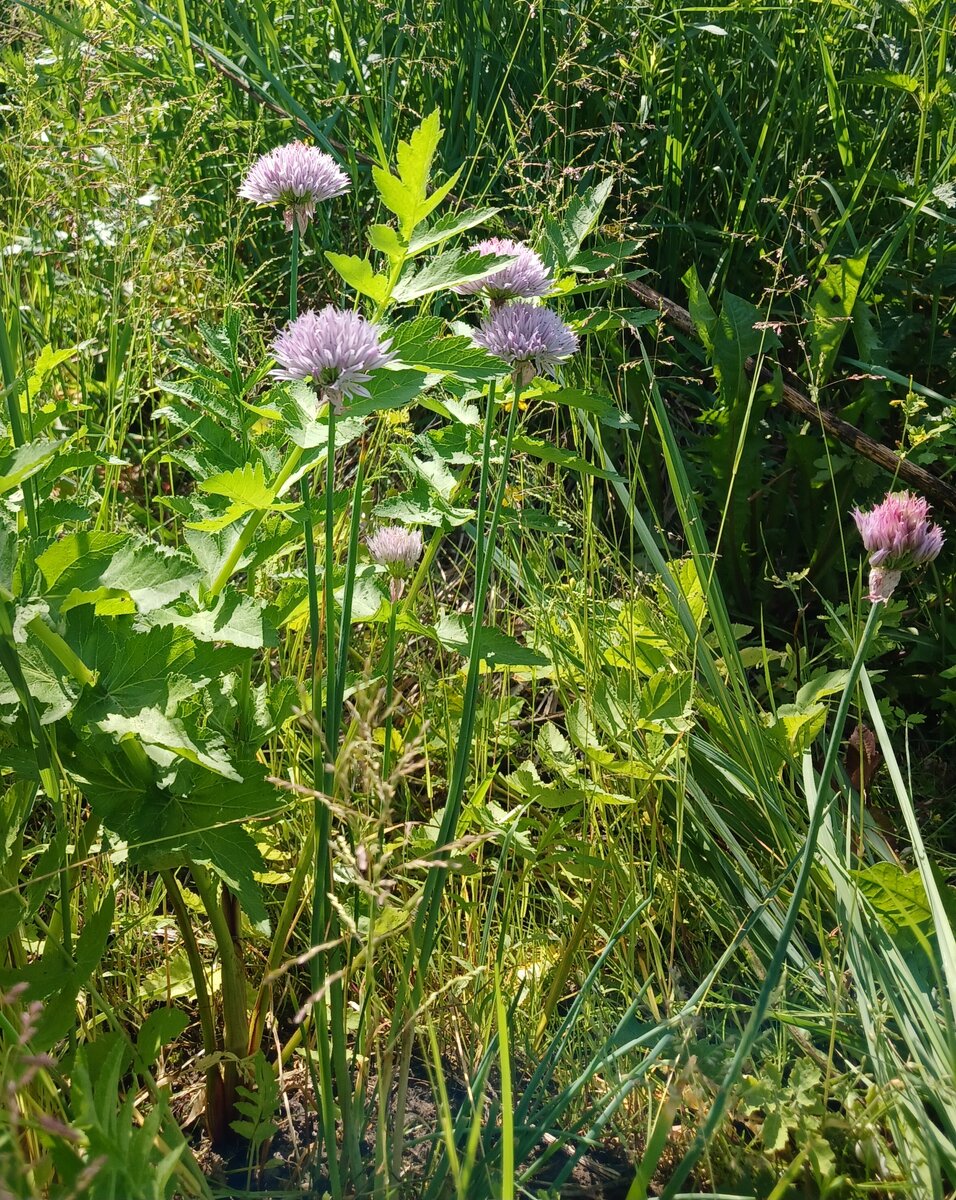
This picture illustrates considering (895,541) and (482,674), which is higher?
(895,541)

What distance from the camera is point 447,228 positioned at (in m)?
1.16

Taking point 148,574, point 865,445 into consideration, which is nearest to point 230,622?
point 148,574

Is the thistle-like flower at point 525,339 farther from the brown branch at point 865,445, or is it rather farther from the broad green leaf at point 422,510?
the brown branch at point 865,445

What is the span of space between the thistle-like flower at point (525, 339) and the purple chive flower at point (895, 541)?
359 mm

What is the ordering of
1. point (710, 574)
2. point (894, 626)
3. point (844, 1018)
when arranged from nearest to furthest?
point (844, 1018) → point (710, 574) → point (894, 626)

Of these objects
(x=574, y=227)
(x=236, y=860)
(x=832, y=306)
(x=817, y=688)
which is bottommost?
(x=817, y=688)

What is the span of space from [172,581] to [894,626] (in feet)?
4.30

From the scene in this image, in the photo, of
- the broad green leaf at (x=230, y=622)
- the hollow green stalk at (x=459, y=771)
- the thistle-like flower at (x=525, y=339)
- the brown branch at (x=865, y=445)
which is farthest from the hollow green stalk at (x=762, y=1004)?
the brown branch at (x=865, y=445)

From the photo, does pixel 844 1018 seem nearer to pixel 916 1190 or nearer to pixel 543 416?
pixel 916 1190

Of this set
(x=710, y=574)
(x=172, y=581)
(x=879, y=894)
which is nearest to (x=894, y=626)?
(x=710, y=574)

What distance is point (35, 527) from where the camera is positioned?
108cm

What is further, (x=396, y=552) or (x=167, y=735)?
(x=396, y=552)

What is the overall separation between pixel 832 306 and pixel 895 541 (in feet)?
3.71

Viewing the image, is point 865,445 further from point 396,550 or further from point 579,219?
point 396,550
